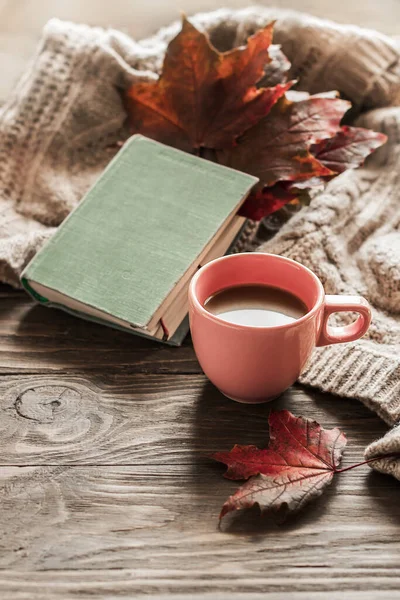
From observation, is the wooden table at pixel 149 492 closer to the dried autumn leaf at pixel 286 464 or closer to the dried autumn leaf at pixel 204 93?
the dried autumn leaf at pixel 286 464

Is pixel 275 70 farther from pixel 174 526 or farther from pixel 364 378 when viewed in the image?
pixel 174 526

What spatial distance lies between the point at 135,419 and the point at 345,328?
26cm

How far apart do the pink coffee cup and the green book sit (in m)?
0.08

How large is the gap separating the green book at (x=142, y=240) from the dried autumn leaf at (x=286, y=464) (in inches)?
8.0

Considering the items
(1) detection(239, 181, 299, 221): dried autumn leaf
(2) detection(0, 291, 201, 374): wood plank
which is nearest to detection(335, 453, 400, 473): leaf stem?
(2) detection(0, 291, 201, 374): wood plank

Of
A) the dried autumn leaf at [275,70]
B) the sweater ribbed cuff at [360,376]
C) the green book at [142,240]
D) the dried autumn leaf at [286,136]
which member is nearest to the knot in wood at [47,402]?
the green book at [142,240]

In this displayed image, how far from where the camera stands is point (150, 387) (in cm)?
84

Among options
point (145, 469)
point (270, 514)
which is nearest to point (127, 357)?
point (145, 469)

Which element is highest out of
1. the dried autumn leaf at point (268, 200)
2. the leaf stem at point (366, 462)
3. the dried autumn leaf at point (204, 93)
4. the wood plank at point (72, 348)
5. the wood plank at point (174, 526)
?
the dried autumn leaf at point (204, 93)

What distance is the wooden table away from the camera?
24.7 inches

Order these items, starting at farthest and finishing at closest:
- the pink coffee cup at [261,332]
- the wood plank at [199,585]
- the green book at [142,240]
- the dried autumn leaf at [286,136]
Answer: the dried autumn leaf at [286,136], the green book at [142,240], the pink coffee cup at [261,332], the wood plank at [199,585]

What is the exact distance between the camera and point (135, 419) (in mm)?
799

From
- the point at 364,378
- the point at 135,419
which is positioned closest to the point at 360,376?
the point at 364,378

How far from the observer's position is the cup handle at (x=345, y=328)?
0.76 meters
